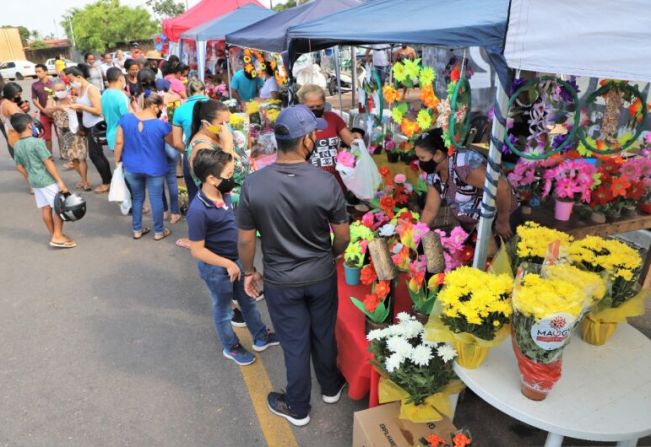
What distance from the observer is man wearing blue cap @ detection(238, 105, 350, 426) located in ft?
7.03

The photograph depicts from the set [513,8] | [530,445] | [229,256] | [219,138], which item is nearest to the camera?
[513,8]

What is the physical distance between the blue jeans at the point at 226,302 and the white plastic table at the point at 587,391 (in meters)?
1.53

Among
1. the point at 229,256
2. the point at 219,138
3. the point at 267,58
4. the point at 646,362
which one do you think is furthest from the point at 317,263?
the point at 267,58

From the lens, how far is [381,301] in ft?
8.83

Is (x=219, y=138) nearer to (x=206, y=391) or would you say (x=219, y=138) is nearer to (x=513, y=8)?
(x=206, y=391)

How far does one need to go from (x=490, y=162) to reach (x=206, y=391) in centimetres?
228

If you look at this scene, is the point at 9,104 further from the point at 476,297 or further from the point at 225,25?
the point at 476,297

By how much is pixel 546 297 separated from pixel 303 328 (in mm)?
1278

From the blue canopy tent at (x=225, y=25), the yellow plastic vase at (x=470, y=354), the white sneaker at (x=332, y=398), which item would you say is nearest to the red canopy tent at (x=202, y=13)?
the blue canopy tent at (x=225, y=25)

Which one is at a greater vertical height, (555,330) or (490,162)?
(490,162)

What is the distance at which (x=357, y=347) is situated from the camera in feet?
9.00

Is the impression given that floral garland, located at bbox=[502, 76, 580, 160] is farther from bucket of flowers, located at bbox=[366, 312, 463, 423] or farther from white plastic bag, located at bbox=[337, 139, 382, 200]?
bucket of flowers, located at bbox=[366, 312, 463, 423]

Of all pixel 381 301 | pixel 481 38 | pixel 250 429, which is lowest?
pixel 250 429

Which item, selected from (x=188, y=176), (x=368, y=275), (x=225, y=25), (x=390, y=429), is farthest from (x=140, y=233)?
(x=225, y=25)
